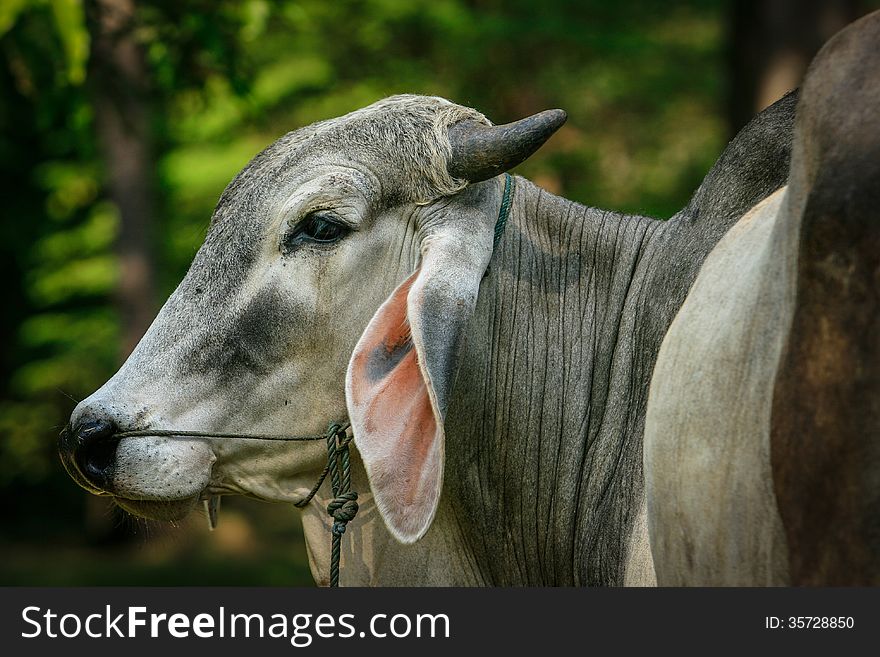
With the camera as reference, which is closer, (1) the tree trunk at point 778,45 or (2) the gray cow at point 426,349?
(2) the gray cow at point 426,349

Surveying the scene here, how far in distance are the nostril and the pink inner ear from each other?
28.7 inches

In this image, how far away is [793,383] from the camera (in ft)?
6.68

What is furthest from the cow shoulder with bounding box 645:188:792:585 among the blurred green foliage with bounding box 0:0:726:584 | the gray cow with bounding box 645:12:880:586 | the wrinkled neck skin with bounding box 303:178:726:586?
the blurred green foliage with bounding box 0:0:726:584

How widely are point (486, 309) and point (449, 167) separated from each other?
1.43ft

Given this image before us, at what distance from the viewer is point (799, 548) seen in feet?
6.74

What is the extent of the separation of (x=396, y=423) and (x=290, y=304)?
1.58 feet

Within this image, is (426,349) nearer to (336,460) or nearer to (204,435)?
(336,460)

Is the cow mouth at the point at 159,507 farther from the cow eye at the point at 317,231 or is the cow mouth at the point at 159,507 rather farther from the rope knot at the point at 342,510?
the cow eye at the point at 317,231

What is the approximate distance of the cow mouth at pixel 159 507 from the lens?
11.0ft

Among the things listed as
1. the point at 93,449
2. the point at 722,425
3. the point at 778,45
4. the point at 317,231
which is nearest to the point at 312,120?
the point at 778,45

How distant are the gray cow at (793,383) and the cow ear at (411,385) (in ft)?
2.10

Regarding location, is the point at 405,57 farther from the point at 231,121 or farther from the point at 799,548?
the point at 799,548

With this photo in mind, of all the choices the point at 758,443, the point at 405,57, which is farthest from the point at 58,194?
the point at 758,443

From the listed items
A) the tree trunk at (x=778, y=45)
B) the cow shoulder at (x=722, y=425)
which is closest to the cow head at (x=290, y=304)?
the cow shoulder at (x=722, y=425)
